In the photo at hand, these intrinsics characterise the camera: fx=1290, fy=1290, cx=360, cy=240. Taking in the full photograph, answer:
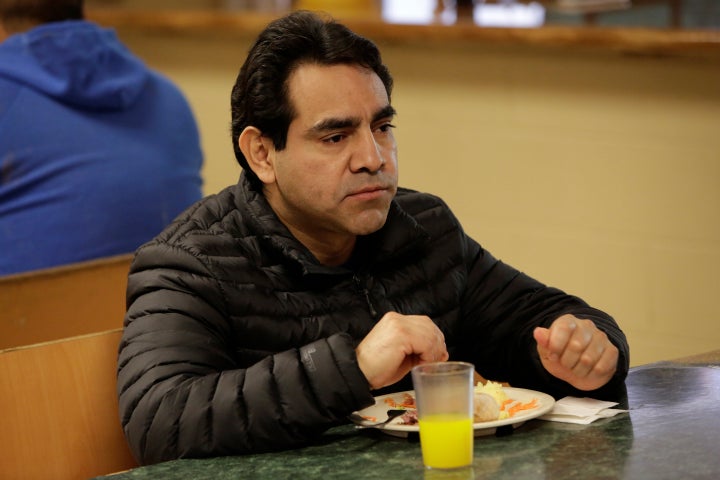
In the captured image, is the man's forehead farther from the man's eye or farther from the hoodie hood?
the hoodie hood

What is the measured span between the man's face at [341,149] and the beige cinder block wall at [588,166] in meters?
1.71

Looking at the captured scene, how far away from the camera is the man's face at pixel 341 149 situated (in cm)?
187

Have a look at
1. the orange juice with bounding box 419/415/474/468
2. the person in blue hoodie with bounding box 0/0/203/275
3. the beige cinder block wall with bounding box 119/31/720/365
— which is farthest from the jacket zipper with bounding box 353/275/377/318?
the beige cinder block wall with bounding box 119/31/720/365

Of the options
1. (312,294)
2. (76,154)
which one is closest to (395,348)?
(312,294)

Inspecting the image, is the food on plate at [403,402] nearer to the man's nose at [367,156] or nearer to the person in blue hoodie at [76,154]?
the man's nose at [367,156]

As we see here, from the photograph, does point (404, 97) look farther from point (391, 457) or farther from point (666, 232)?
point (391, 457)

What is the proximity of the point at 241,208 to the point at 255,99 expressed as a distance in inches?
6.6

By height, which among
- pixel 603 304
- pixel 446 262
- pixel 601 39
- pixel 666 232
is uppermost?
pixel 601 39

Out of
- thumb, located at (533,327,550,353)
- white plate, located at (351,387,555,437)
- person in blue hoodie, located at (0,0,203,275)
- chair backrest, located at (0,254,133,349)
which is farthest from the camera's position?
person in blue hoodie, located at (0,0,203,275)

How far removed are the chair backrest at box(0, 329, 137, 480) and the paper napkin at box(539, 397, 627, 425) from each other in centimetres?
63

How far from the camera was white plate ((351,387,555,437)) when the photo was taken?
1.54 m

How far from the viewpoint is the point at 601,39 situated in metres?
3.50

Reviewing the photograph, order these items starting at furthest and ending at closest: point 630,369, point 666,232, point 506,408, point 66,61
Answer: point 666,232
point 66,61
point 630,369
point 506,408

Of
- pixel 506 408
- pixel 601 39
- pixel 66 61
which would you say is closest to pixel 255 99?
pixel 506 408
